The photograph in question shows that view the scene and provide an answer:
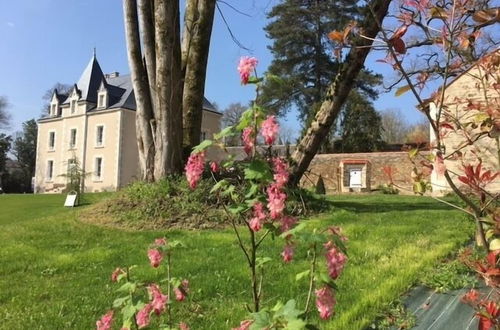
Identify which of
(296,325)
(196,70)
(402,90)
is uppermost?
(196,70)

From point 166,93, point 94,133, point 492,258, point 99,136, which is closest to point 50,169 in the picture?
point 94,133

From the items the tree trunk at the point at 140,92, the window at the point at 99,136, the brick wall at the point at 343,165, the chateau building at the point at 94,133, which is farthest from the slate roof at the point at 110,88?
the tree trunk at the point at 140,92

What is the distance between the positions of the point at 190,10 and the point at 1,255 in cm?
590

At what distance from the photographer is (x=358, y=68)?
27.8 ft

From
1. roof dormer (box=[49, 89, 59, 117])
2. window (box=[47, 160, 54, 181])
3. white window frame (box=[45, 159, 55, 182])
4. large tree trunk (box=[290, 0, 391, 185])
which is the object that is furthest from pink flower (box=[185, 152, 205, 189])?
roof dormer (box=[49, 89, 59, 117])

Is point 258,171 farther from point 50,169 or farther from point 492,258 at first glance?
point 50,169

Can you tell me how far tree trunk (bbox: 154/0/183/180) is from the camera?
8305 mm

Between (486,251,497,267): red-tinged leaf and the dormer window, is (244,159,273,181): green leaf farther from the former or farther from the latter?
the dormer window

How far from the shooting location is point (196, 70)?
9070 mm

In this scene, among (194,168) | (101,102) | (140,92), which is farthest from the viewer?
(101,102)

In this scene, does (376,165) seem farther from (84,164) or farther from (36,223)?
(84,164)

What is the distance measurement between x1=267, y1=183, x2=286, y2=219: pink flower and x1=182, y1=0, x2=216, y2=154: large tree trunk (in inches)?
286

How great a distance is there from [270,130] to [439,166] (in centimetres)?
64

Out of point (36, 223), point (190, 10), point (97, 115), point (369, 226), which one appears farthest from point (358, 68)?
point (97, 115)
